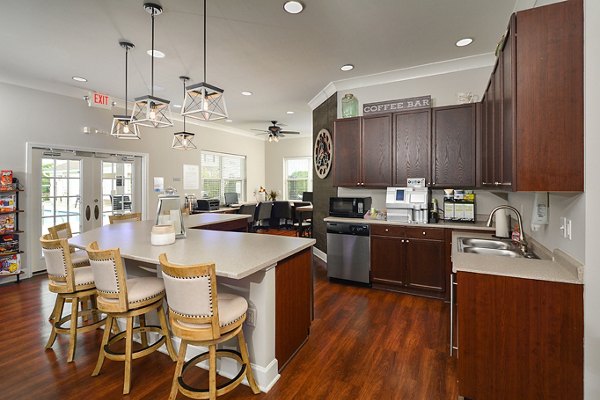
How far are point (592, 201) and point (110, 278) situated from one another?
2765mm

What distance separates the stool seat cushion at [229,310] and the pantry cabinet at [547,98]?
1.75m

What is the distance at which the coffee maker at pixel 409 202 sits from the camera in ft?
12.2

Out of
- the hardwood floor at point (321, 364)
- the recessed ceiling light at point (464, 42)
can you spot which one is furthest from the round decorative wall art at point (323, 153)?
the hardwood floor at point (321, 364)

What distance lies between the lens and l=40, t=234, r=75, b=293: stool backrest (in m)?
2.24

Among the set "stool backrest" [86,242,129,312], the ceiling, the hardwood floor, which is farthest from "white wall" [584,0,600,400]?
"stool backrest" [86,242,129,312]

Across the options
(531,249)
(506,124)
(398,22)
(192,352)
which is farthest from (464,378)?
(398,22)

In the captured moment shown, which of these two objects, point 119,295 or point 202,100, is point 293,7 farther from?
point 119,295

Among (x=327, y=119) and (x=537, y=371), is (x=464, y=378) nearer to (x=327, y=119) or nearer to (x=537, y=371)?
(x=537, y=371)

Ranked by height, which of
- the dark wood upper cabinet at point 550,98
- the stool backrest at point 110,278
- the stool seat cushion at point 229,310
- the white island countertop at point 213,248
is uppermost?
the dark wood upper cabinet at point 550,98

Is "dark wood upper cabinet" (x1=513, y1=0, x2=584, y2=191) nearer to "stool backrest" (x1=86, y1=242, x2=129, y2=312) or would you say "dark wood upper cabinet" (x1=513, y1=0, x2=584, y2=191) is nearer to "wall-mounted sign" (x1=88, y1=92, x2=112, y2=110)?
"stool backrest" (x1=86, y1=242, x2=129, y2=312)

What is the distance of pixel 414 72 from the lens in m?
4.13

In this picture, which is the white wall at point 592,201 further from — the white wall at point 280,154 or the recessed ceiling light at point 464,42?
the white wall at point 280,154

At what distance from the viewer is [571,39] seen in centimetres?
156

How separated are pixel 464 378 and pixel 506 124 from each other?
5.21 feet
